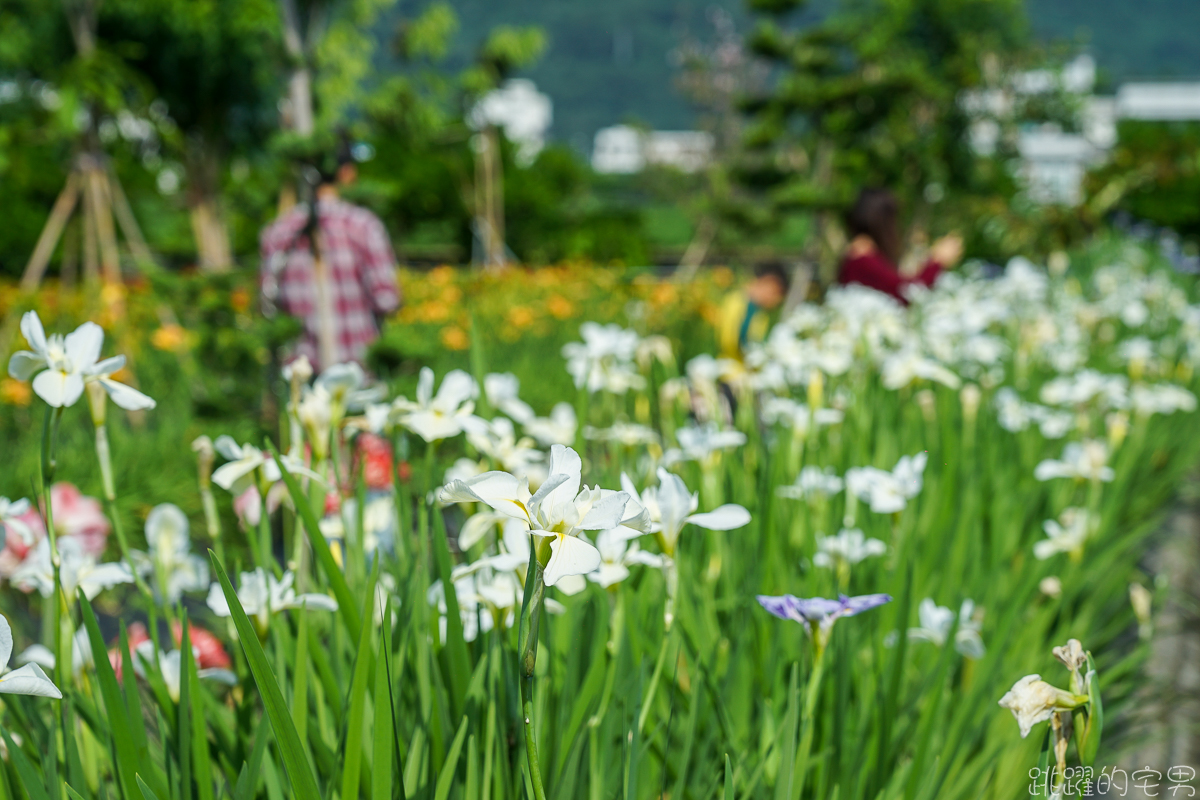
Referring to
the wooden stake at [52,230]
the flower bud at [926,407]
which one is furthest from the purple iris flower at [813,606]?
the wooden stake at [52,230]

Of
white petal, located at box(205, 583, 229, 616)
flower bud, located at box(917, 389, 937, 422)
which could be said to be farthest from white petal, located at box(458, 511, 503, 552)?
flower bud, located at box(917, 389, 937, 422)

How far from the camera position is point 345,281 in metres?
3.14

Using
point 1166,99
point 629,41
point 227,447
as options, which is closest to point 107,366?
point 227,447

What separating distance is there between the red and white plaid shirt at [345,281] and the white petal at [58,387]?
2.22 metres

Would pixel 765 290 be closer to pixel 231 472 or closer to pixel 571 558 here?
pixel 231 472

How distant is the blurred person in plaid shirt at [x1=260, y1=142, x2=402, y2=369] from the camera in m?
2.91

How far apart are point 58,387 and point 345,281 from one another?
96.7 inches

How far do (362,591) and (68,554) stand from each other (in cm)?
31

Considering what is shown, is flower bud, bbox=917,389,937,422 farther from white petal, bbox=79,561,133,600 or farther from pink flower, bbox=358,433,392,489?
white petal, bbox=79,561,133,600

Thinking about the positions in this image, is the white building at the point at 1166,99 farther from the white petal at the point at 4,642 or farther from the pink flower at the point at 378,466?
the white petal at the point at 4,642

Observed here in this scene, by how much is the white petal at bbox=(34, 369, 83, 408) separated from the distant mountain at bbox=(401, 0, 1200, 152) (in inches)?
4491

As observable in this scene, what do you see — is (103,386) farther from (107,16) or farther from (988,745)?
(107,16)

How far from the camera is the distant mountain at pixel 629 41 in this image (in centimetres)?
12262

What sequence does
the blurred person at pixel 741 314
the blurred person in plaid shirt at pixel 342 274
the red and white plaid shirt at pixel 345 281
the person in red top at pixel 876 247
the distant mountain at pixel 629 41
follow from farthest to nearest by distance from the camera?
1. the distant mountain at pixel 629 41
2. the person in red top at pixel 876 247
3. the blurred person at pixel 741 314
4. the red and white plaid shirt at pixel 345 281
5. the blurred person in plaid shirt at pixel 342 274
